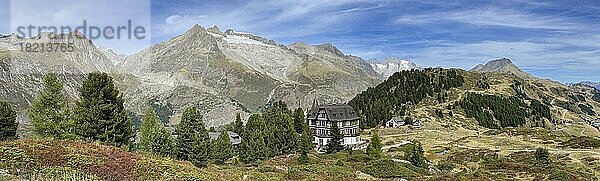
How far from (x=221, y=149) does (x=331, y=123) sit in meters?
38.4

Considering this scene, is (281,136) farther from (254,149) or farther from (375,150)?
(375,150)

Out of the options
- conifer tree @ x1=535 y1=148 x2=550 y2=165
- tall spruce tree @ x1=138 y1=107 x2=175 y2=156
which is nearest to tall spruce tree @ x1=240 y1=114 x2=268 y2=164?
tall spruce tree @ x1=138 y1=107 x2=175 y2=156

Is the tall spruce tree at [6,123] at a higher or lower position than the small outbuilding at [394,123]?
higher

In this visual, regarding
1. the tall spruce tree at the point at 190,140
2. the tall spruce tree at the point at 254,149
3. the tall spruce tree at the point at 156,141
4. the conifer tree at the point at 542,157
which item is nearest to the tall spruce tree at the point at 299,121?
the tall spruce tree at the point at 254,149

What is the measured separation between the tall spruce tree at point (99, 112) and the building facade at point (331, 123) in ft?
238

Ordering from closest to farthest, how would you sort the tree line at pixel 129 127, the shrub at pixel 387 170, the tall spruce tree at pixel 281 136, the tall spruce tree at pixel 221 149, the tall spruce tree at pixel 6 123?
the tree line at pixel 129 127 → the shrub at pixel 387 170 → the tall spruce tree at pixel 6 123 → the tall spruce tree at pixel 221 149 → the tall spruce tree at pixel 281 136

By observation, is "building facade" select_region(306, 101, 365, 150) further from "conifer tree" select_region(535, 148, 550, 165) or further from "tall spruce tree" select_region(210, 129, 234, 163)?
"conifer tree" select_region(535, 148, 550, 165)

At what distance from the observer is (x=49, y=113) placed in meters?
45.7

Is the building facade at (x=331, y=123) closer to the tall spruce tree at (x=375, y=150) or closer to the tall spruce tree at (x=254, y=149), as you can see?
the tall spruce tree at (x=254, y=149)

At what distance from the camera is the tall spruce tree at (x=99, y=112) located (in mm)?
46562

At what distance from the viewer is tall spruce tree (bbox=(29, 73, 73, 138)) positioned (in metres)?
45.0

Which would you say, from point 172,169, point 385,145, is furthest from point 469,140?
point 172,169

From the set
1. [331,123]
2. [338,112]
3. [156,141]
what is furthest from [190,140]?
[338,112]

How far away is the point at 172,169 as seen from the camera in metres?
28.7
